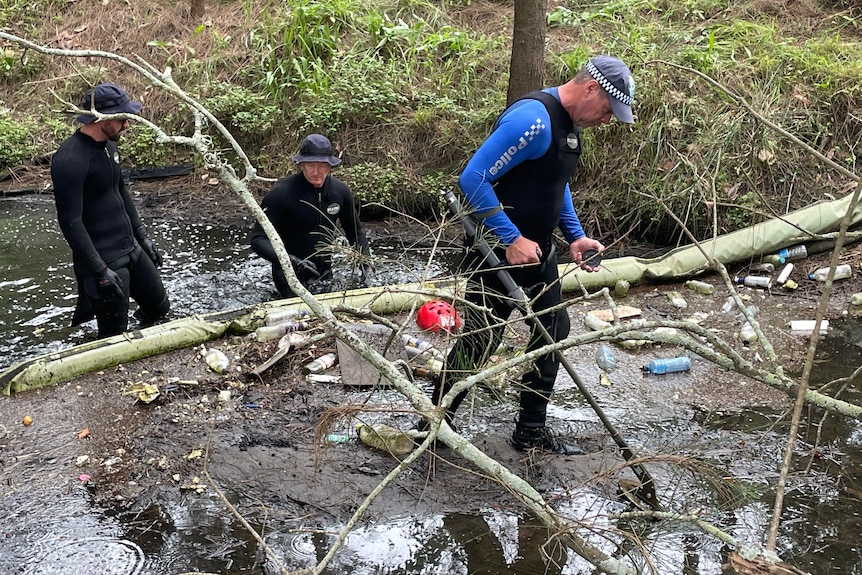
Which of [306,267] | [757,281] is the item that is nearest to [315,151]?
[306,267]

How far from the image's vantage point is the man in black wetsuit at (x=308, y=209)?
5.31m

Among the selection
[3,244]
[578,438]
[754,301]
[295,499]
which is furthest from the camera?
[3,244]

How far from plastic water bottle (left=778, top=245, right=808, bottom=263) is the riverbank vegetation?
500 mm

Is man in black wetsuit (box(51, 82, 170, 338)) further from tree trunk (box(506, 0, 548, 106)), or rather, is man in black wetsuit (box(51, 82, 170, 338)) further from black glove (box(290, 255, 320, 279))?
tree trunk (box(506, 0, 548, 106))

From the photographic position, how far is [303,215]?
5.52 meters

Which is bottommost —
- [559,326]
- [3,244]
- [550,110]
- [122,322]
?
[3,244]

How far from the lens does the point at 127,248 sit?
510 cm

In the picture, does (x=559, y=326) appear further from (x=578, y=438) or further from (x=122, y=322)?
(x=122, y=322)

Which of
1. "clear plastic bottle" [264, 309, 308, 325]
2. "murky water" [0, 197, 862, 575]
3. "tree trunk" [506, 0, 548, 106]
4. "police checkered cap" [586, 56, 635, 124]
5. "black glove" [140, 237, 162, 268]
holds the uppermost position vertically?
"police checkered cap" [586, 56, 635, 124]

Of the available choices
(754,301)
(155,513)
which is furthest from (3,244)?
(754,301)

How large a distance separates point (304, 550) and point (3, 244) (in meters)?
5.82

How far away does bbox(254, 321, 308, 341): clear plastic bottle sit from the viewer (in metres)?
5.00

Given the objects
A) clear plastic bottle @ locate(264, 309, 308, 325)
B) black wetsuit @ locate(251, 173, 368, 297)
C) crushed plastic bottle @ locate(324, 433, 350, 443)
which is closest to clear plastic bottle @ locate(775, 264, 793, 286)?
black wetsuit @ locate(251, 173, 368, 297)

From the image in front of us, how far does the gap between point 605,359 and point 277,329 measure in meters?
2.11
